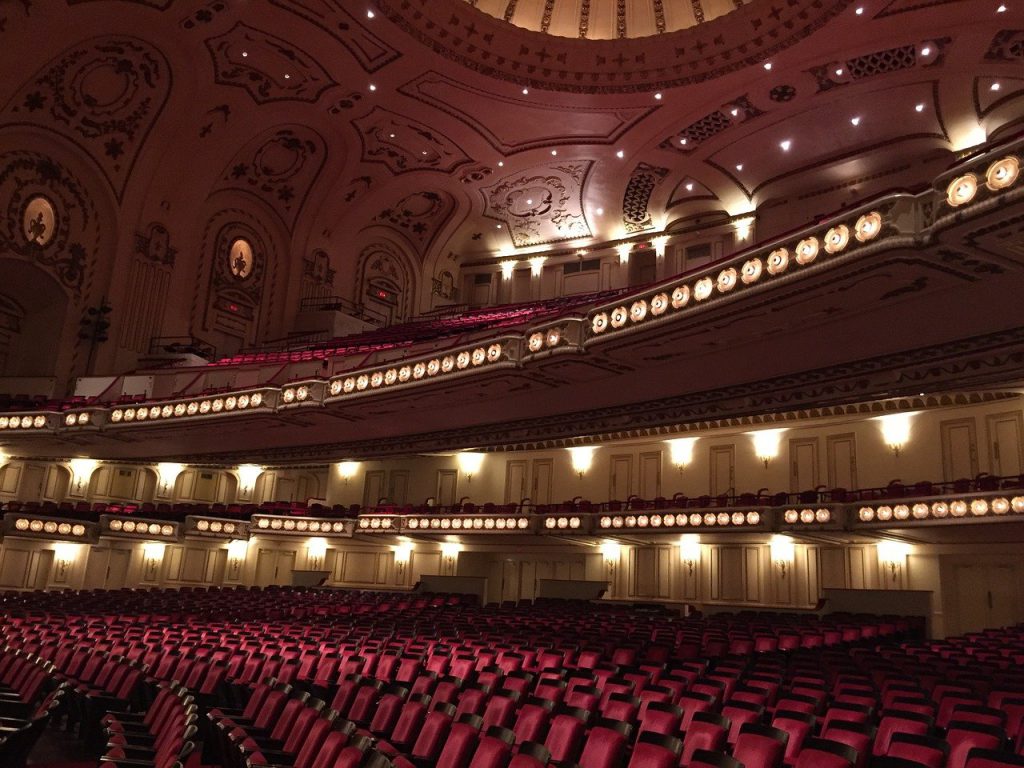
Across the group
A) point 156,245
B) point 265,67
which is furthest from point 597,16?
point 156,245

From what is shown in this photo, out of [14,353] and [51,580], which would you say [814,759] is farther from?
[14,353]

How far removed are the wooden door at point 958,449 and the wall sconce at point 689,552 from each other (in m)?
4.60

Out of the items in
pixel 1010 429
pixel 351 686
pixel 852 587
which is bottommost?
pixel 351 686

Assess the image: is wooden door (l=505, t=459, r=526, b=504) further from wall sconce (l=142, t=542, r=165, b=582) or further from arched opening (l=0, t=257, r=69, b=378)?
arched opening (l=0, t=257, r=69, b=378)

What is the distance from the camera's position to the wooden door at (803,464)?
584 inches

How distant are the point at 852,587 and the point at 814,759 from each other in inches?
467

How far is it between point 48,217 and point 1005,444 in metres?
19.4

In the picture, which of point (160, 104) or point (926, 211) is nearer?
point (926, 211)

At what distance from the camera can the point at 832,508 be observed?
12.4 metres

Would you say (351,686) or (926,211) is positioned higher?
(926,211)

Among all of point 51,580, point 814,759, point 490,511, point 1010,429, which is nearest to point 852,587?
point 1010,429

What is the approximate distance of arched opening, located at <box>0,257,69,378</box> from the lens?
711 inches

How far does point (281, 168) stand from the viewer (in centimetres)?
2136

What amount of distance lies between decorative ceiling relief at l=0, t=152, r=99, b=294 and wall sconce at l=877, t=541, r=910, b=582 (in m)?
17.6
